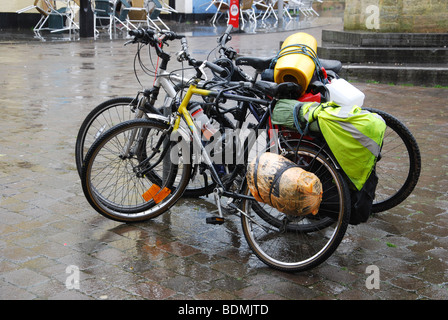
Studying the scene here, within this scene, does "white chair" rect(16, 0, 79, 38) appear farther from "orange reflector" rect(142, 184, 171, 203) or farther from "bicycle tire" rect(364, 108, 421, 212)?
"bicycle tire" rect(364, 108, 421, 212)

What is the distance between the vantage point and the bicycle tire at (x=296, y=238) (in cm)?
370

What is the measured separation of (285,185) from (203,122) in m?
1.07

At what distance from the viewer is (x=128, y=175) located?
4.88 metres

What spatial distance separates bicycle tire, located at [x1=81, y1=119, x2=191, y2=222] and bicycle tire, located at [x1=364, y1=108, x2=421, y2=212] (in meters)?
1.50

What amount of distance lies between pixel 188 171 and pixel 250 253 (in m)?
0.79

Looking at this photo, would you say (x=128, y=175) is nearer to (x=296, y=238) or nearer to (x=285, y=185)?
(x=296, y=238)

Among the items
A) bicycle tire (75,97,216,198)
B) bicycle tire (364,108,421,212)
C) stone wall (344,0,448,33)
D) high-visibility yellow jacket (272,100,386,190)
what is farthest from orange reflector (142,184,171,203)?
stone wall (344,0,448,33)

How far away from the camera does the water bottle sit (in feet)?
14.7

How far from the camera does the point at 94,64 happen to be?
512 inches

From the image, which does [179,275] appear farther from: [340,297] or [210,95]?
[210,95]
